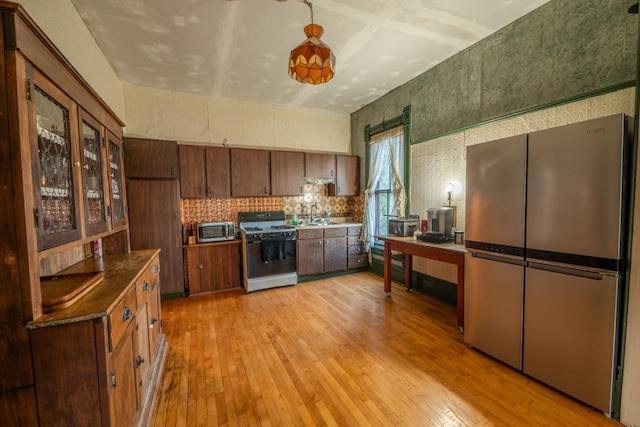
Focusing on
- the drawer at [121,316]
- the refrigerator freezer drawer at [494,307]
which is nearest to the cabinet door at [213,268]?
the drawer at [121,316]

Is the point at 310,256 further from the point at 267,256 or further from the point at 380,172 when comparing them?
the point at 380,172

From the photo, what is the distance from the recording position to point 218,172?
13.7 feet

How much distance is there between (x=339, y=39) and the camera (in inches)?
112

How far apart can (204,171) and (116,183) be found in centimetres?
164

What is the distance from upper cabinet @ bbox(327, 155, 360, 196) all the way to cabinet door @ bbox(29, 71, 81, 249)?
3918 millimetres

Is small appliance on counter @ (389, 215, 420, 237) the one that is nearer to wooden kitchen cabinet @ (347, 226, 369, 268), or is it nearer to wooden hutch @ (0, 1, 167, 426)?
wooden kitchen cabinet @ (347, 226, 369, 268)

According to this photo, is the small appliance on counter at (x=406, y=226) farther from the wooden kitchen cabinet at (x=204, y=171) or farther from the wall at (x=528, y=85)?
the wooden kitchen cabinet at (x=204, y=171)

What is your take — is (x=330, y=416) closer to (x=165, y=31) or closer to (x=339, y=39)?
(x=339, y=39)

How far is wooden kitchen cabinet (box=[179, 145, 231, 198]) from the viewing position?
3.98 m

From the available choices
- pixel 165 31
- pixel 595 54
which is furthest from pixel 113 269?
pixel 595 54

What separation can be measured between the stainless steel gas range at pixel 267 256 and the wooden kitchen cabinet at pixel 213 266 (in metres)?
0.20

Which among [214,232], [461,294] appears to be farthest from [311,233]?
[461,294]

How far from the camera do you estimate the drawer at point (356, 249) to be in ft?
16.0

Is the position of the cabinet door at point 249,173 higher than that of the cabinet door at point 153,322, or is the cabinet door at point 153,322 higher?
the cabinet door at point 249,173
